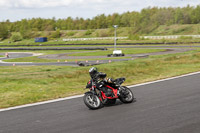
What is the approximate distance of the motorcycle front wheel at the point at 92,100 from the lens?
930 cm

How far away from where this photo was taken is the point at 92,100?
9453mm

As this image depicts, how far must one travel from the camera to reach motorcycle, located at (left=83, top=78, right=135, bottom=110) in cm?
940

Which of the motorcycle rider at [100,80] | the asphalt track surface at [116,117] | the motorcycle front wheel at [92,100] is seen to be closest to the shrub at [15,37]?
the asphalt track surface at [116,117]

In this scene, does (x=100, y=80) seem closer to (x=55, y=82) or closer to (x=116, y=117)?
(x=116, y=117)

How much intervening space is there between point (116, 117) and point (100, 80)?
2.03m

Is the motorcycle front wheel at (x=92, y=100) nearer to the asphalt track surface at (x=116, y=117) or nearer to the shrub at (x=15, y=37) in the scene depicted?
the asphalt track surface at (x=116, y=117)

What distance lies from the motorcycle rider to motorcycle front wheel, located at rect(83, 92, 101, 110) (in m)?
0.40

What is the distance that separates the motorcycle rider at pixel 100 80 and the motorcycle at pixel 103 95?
0.08m

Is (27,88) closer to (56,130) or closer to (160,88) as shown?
(160,88)

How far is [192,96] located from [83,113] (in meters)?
4.14

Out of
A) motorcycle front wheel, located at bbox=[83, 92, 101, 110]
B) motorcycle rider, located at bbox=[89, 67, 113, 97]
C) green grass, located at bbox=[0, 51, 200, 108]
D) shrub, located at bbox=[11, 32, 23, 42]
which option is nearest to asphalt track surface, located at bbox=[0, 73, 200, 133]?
motorcycle front wheel, located at bbox=[83, 92, 101, 110]

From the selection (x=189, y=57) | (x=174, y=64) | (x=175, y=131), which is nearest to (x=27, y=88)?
(x=175, y=131)

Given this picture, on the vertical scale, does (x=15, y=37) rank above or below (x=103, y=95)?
above

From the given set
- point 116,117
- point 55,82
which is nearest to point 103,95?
point 116,117
